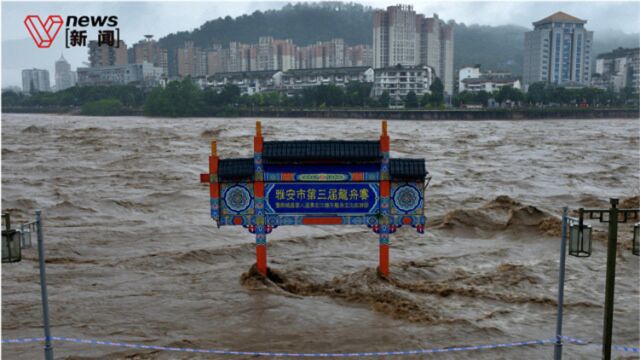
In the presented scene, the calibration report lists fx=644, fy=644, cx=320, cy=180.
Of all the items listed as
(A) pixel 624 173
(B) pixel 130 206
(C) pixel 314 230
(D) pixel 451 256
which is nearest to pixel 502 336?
(D) pixel 451 256

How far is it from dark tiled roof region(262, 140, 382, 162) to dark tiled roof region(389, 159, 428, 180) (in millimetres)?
253

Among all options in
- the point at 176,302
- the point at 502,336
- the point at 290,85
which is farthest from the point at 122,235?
the point at 290,85

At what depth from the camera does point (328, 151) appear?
8.24 metres

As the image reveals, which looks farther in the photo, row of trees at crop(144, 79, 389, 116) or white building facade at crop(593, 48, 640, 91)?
white building facade at crop(593, 48, 640, 91)

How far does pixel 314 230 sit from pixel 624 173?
56.8ft

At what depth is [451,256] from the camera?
1176 cm

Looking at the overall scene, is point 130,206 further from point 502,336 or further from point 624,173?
point 624,173

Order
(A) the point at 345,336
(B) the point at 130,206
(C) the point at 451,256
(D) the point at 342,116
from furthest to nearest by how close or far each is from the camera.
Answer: (D) the point at 342,116 < (B) the point at 130,206 < (C) the point at 451,256 < (A) the point at 345,336

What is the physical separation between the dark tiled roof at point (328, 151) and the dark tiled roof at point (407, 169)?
25 cm

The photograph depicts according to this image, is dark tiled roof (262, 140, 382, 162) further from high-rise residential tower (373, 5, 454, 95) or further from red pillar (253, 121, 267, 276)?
high-rise residential tower (373, 5, 454, 95)

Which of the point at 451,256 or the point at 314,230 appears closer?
the point at 451,256

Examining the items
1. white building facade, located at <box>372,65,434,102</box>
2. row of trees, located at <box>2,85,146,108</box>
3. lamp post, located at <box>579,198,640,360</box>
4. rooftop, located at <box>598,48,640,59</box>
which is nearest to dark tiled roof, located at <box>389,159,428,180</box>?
lamp post, located at <box>579,198,640,360</box>

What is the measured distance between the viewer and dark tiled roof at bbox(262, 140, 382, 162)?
27.0 ft

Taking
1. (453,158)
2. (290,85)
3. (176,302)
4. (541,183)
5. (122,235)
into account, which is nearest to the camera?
(176,302)
